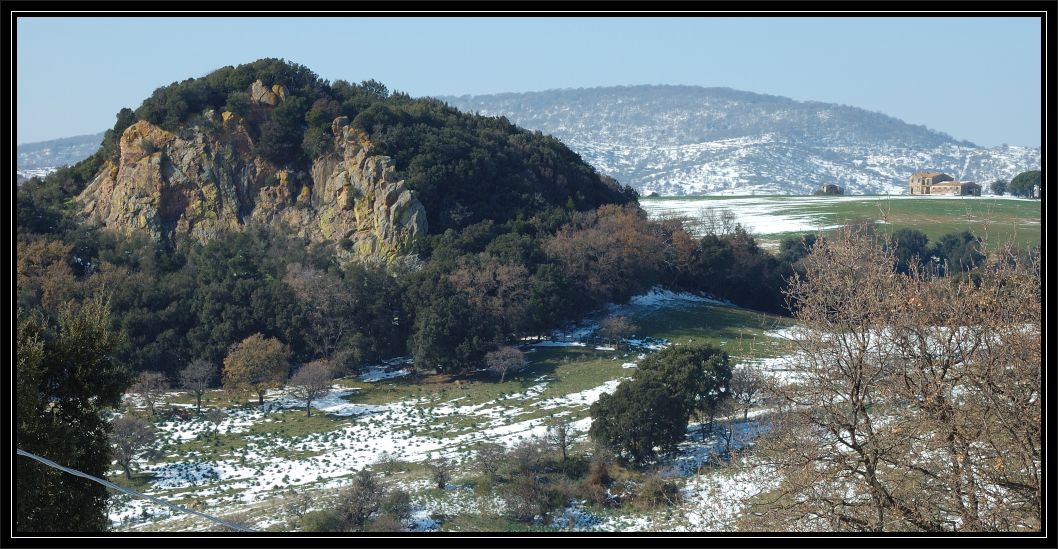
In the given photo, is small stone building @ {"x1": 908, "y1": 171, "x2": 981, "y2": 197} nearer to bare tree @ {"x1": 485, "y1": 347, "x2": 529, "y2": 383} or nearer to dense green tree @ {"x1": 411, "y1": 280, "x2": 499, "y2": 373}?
dense green tree @ {"x1": 411, "y1": 280, "x2": 499, "y2": 373}

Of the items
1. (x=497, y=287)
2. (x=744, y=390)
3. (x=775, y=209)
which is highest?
(x=775, y=209)

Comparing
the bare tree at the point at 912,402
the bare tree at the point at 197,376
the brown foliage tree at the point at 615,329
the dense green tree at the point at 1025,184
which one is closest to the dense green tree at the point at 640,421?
the brown foliage tree at the point at 615,329

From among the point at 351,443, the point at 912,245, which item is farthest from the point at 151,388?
the point at 912,245

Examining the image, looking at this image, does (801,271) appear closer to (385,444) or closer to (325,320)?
(325,320)

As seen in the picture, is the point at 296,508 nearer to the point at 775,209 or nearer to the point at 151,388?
the point at 151,388

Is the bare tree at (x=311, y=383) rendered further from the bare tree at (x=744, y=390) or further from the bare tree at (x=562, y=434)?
the bare tree at (x=744, y=390)

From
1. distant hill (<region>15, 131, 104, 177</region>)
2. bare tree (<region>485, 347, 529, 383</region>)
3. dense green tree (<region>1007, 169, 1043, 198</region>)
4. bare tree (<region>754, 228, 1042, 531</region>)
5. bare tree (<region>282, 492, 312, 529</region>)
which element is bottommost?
bare tree (<region>282, 492, 312, 529</region>)

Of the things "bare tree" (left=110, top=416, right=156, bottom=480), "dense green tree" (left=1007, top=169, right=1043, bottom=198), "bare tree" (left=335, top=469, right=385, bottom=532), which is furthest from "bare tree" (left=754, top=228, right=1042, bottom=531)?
"dense green tree" (left=1007, top=169, right=1043, bottom=198)
